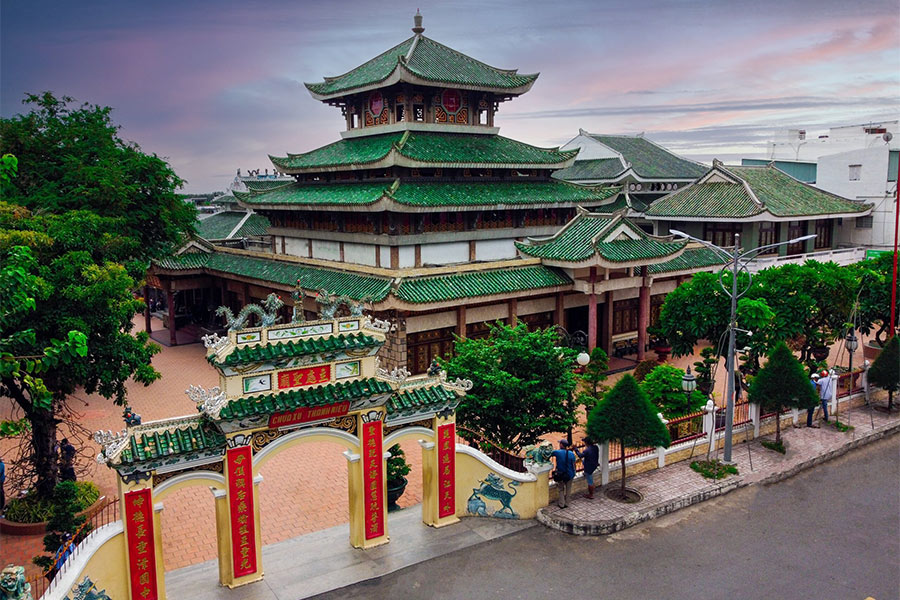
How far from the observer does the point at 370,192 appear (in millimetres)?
28250

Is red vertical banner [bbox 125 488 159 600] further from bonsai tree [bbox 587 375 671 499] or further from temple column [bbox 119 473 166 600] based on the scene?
bonsai tree [bbox 587 375 671 499]

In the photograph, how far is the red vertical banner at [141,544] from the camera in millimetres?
11836

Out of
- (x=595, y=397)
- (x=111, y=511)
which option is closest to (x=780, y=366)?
(x=595, y=397)

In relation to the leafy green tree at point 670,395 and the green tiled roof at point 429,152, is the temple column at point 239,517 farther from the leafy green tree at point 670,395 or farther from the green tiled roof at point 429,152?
the green tiled roof at point 429,152

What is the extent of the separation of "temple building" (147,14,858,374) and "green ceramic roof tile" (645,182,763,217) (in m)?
4.93

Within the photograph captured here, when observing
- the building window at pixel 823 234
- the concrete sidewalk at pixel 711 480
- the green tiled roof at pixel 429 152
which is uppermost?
Answer: the green tiled roof at pixel 429 152

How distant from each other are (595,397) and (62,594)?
14173 mm

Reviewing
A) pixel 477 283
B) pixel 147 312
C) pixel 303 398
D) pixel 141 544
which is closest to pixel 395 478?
pixel 303 398

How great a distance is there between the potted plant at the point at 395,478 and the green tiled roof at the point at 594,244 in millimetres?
14369

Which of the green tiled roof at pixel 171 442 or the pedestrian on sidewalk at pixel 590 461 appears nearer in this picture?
the green tiled roof at pixel 171 442

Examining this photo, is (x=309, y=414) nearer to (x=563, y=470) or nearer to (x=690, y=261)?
(x=563, y=470)

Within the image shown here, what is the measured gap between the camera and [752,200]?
127 feet

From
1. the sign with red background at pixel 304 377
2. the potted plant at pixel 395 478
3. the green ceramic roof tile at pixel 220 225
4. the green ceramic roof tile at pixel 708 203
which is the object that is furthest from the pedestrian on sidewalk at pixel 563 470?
the green ceramic roof tile at pixel 220 225

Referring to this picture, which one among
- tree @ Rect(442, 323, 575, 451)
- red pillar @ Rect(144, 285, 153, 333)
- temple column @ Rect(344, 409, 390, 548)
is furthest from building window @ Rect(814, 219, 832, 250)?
red pillar @ Rect(144, 285, 153, 333)
